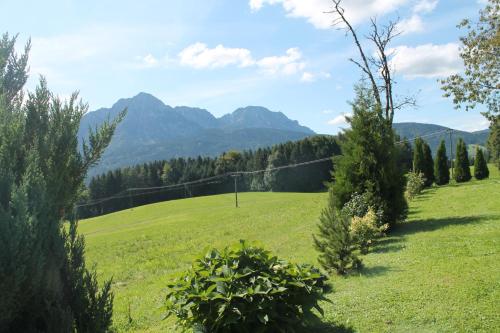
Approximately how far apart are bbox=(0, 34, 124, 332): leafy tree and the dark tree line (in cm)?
6555

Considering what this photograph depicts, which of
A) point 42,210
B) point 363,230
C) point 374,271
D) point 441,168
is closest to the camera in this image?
point 42,210

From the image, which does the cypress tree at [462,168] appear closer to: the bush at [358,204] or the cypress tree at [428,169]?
the cypress tree at [428,169]

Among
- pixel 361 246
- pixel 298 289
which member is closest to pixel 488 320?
pixel 298 289

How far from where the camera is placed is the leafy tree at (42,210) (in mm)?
3371

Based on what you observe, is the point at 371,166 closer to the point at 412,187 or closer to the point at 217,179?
the point at 412,187

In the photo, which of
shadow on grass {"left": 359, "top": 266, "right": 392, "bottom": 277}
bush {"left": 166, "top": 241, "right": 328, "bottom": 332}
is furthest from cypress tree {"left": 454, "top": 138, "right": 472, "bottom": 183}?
bush {"left": 166, "top": 241, "right": 328, "bottom": 332}

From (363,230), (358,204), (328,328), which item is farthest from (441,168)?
(328,328)

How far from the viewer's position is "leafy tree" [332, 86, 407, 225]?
12633 millimetres

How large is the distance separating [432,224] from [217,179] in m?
66.5

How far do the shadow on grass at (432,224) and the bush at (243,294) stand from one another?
7919 mm

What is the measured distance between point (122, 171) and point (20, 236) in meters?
83.9

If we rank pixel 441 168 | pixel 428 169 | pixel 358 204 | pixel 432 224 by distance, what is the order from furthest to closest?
pixel 441 168
pixel 428 169
pixel 432 224
pixel 358 204

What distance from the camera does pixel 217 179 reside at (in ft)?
256

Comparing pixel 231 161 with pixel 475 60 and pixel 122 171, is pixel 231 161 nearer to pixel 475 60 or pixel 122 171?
pixel 122 171
